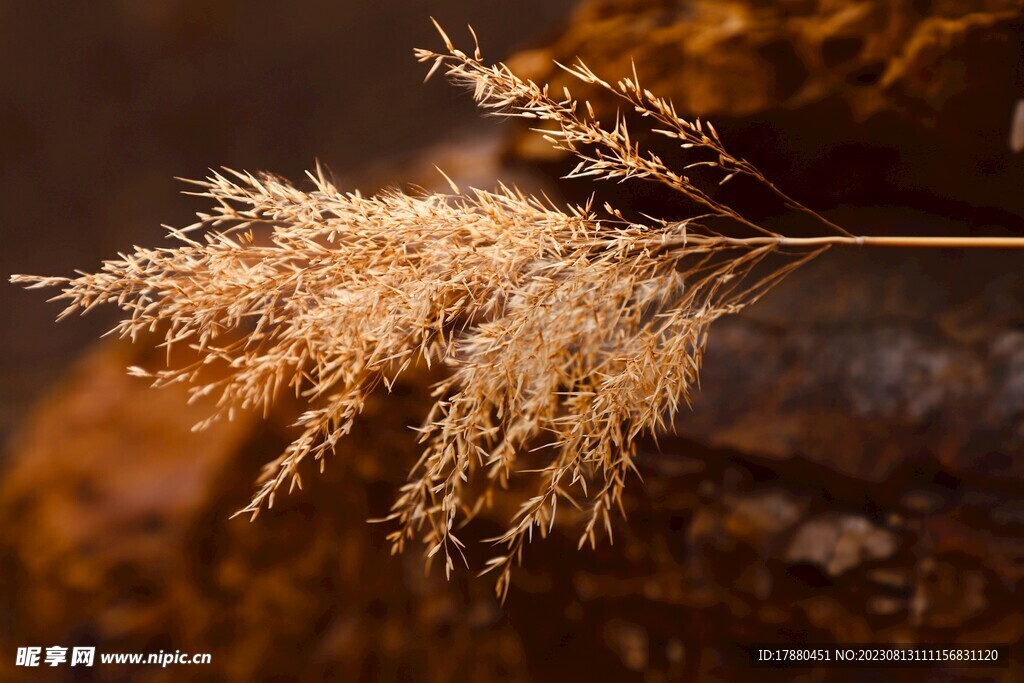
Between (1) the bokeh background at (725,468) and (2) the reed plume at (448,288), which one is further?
(1) the bokeh background at (725,468)

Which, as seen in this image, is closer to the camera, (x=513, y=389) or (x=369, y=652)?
(x=513, y=389)

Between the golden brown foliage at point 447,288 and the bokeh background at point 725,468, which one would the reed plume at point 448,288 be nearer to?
the golden brown foliage at point 447,288

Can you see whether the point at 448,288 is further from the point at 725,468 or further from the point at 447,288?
the point at 725,468

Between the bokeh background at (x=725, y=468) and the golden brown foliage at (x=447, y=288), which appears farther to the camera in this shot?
the bokeh background at (x=725, y=468)

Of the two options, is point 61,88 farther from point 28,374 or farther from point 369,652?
point 369,652

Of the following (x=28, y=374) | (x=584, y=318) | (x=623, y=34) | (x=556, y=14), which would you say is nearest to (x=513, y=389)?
(x=584, y=318)

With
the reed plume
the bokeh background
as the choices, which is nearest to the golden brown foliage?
the reed plume

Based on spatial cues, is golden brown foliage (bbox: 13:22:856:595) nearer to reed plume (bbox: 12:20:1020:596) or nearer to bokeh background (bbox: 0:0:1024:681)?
reed plume (bbox: 12:20:1020:596)

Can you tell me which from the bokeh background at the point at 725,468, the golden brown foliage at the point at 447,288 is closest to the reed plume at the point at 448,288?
the golden brown foliage at the point at 447,288

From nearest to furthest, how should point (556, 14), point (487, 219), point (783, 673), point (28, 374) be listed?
point (487, 219)
point (783, 673)
point (556, 14)
point (28, 374)
